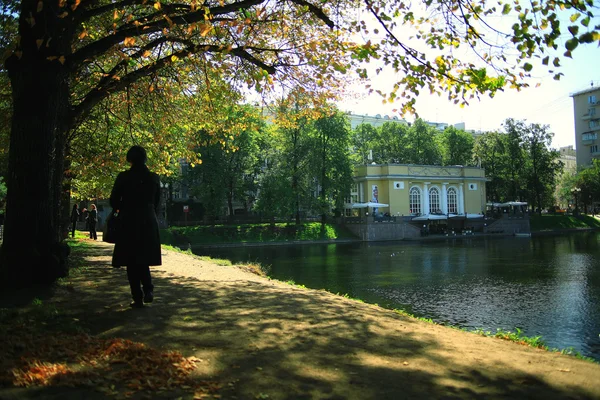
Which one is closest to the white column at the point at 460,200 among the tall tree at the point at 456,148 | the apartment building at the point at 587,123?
A: the tall tree at the point at 456,148

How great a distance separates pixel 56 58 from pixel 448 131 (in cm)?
7411

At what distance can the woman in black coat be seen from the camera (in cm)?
561

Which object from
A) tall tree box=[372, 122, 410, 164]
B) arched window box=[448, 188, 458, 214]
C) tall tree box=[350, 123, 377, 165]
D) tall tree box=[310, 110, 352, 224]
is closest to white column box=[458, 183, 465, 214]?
arched window box=[448, 188, 458, 214]

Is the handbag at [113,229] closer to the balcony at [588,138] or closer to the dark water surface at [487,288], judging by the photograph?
the dark water surface at [487,288]

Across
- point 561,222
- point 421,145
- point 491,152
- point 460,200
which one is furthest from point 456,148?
point 561,222

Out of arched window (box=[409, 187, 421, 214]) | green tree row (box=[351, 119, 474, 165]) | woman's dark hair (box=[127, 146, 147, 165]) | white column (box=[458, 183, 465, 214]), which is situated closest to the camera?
woman's dark hair (box=[127, 146, 147, 165])

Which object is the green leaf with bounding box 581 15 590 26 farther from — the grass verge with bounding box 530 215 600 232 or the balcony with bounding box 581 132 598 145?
the balcony with bounding box 581 132 598 145

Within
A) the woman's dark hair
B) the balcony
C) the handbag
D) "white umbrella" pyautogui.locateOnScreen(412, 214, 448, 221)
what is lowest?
"white umbrella" pyautogui.locateOnScreen(412, 214, 448, 221)

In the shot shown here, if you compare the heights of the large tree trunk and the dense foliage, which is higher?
the dense foliage

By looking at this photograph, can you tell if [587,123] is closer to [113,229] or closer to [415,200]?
[415,200]

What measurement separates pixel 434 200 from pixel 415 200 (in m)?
3.33

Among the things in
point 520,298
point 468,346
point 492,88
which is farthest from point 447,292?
point 468,346

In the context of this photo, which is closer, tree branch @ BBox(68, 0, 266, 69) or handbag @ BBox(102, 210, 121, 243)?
handbag @ BBox(102, 210, 121, 243)

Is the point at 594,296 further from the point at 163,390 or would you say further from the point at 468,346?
the point at 163,390
